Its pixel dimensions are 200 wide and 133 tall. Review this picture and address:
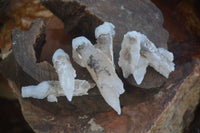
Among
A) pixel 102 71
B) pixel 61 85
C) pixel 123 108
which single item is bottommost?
pixel 123 108

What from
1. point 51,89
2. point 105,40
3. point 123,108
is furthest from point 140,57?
point 51,89

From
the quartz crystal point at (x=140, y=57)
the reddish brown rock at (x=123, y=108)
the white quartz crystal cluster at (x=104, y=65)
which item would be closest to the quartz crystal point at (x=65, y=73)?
the white quartz crystal cluster at (x=104, y=65)

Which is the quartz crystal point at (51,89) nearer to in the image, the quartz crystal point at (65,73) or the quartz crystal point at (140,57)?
the quartz crystal point at (65,73)

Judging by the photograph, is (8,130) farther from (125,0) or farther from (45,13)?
(125,0)

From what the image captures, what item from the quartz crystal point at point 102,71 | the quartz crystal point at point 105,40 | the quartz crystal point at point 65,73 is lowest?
the quartz crystal point at point 65,73

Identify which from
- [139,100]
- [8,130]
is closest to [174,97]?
[139,100]

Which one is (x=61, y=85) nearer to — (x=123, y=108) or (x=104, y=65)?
(x=104, y=65)

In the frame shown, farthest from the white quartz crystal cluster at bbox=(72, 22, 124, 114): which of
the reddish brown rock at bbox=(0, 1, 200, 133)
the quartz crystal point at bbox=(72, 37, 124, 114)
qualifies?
the reddish brown rock at bbox=(0, 1, 200, 133)
